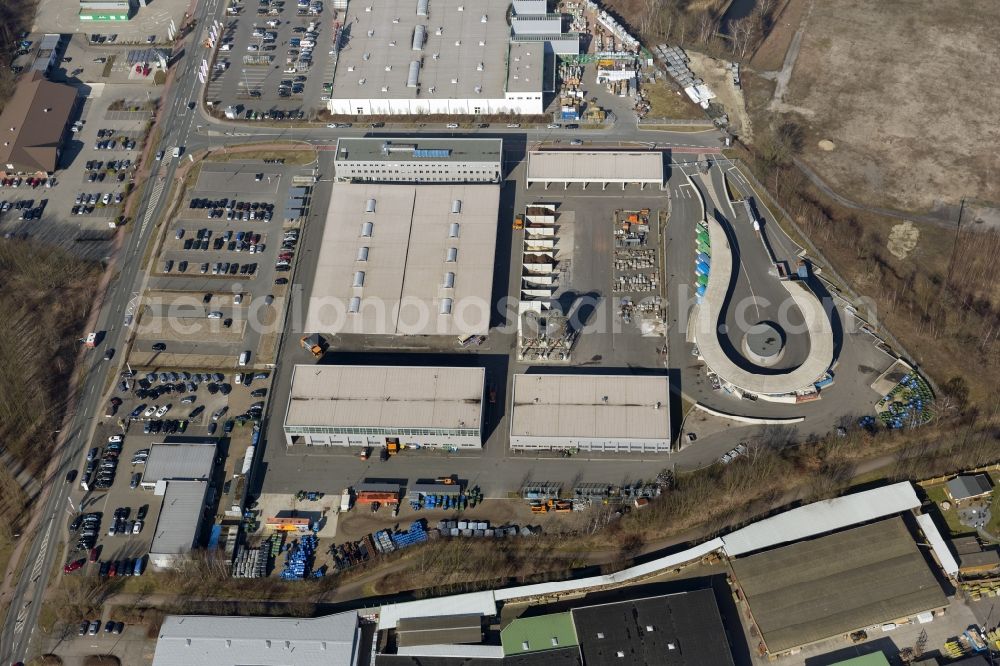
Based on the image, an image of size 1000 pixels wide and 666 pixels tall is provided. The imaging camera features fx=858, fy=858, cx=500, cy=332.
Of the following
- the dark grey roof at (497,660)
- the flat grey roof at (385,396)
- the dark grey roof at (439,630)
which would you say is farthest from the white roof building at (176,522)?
the dark grey roof at (439,630)

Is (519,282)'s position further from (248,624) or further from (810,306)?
(248,624)

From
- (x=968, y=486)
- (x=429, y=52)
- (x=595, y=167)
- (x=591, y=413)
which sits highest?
(x=429, y=52)

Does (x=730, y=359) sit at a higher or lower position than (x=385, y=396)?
higher

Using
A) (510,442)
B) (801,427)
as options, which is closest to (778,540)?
(801,427)

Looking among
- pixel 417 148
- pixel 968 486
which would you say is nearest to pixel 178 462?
pixel 417 148

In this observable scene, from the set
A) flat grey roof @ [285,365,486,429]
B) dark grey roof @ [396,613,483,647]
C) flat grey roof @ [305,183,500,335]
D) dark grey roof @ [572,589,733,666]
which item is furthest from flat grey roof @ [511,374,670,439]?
dark grey roof @ [396,613,483,647]

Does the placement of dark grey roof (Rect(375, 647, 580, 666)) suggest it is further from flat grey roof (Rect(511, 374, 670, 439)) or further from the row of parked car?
the row of parked car

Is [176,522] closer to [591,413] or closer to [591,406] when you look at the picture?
[591,413]
